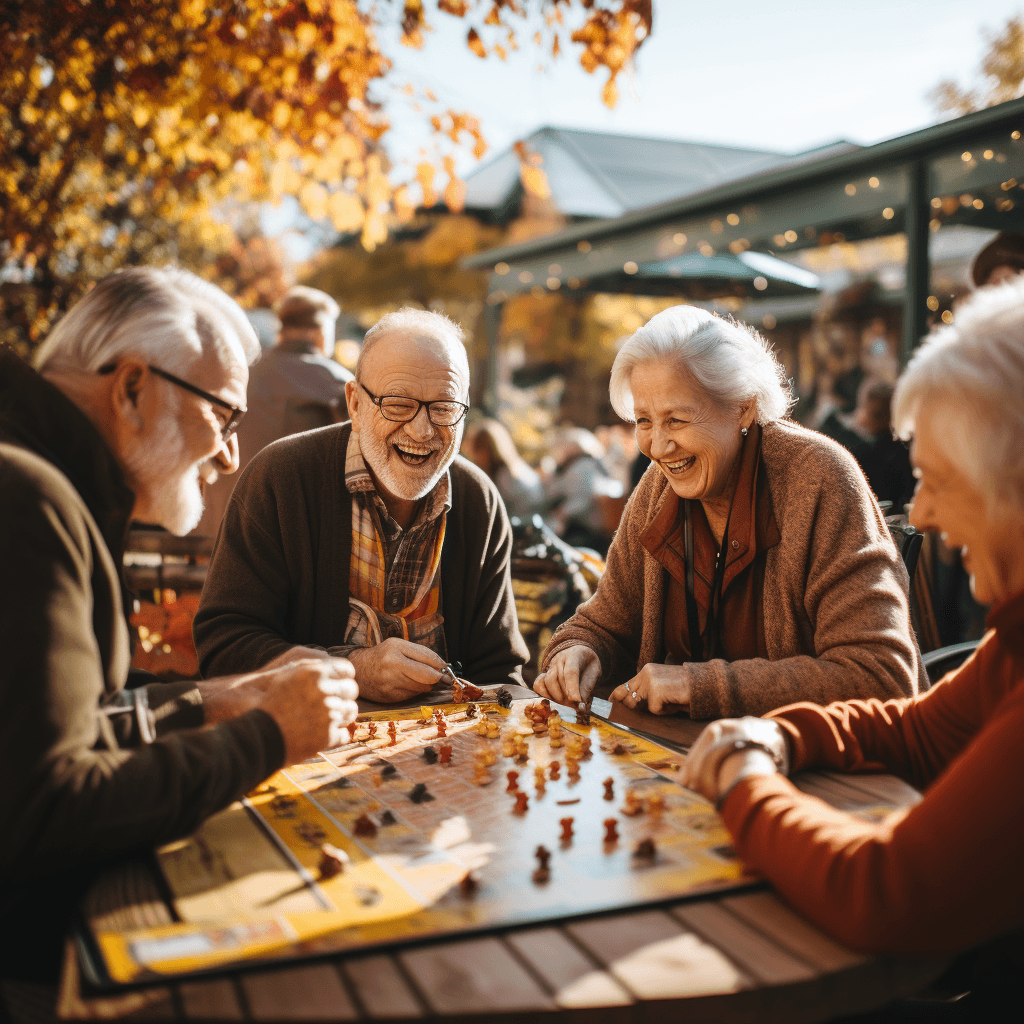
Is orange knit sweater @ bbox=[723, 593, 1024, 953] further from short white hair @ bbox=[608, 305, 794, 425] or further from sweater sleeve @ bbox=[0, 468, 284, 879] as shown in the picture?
short white hair @ bbox=[608, 305, 794, 425]

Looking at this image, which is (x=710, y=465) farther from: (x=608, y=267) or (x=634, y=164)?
(x=634, y=164)

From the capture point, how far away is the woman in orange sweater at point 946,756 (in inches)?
50.6

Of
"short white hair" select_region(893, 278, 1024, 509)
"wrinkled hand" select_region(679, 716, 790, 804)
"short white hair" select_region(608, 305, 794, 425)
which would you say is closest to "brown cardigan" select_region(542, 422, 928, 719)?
"short white hair" select_region(608, 305, 794, 425)

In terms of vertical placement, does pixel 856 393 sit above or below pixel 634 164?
below

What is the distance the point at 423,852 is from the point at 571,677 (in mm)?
1027

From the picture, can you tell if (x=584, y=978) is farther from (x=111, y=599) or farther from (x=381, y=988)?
(x=111, y=599)

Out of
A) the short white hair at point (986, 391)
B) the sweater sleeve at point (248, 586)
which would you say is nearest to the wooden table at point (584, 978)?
the short white hair at point (986, 391)

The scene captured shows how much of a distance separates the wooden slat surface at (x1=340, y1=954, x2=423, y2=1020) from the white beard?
108cm

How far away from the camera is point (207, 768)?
1.55 m

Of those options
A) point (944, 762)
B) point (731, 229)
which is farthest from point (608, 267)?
point (944, 762)

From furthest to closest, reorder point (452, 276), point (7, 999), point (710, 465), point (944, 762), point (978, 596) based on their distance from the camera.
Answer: point (452, 276) → point (710, 465) → point (944, 762) → point (978, 596) → point (7, 999)

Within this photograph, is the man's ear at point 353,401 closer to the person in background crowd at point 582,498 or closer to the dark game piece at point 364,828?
the dark game piece at point 364,828

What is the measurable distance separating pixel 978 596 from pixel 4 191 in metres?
6.83

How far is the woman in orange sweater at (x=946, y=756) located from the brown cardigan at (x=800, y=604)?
0.36 m
